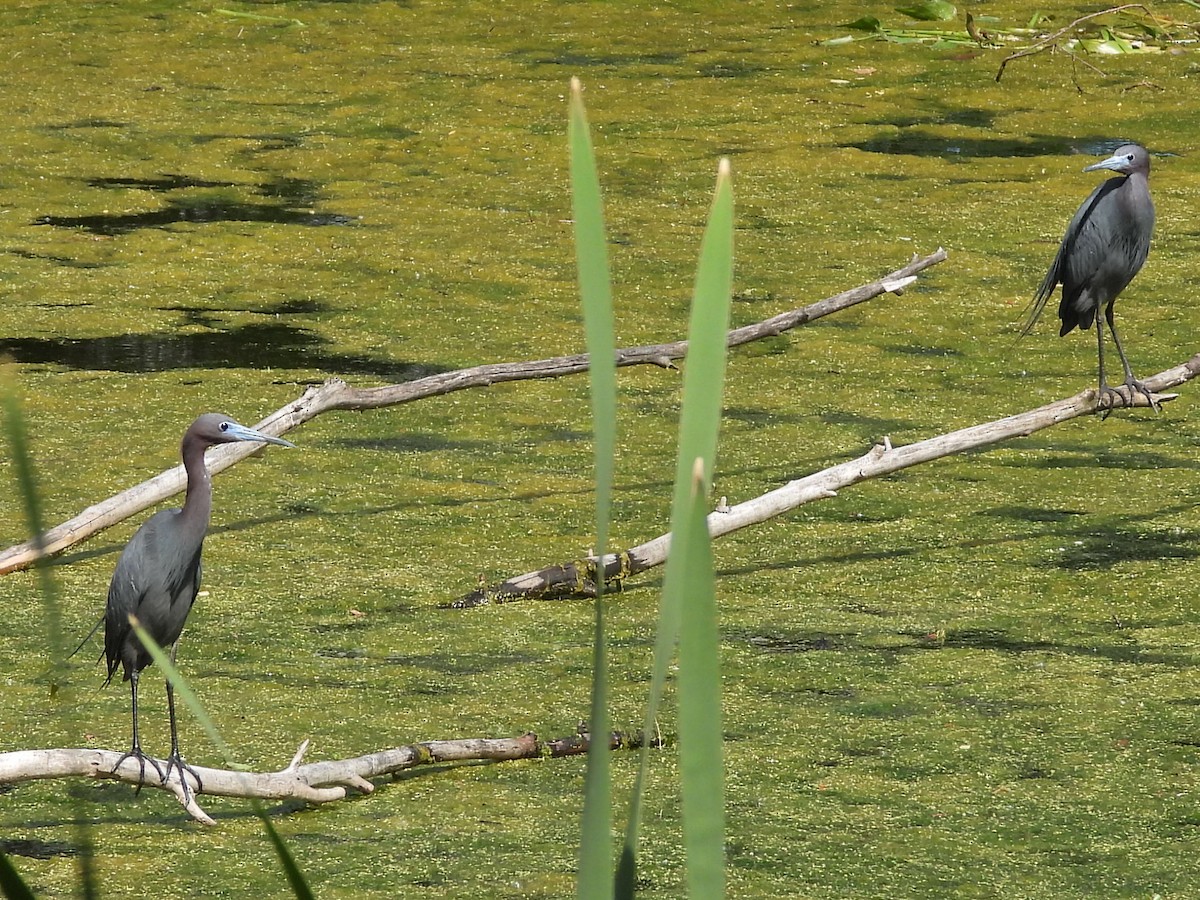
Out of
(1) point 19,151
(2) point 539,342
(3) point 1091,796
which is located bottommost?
(3) point 1091,796

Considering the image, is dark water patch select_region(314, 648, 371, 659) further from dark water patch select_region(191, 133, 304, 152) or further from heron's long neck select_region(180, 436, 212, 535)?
dark water patch select_region(191, 133, 304, 152)

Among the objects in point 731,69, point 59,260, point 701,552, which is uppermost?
point 701,552

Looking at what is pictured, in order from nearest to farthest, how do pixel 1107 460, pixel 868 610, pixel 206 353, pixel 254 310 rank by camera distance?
pixel 868 610 → pixel 1107 460 → pixel 206 353 → pixel 254 310

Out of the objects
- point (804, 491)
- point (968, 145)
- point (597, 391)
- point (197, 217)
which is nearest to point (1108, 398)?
point (804, 491)

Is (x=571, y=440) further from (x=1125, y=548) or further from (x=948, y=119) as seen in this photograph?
(x=948, y=119)

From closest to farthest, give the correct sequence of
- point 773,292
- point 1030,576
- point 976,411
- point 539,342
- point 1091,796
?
point 1091,796 < point 1030,576 < point 976,411 < point 539,342 < point 773,292

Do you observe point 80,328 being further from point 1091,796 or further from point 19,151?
point 1091,796

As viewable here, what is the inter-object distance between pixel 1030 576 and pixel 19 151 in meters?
3.59

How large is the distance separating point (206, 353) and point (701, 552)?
357 centimetres

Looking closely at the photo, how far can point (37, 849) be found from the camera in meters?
1.89

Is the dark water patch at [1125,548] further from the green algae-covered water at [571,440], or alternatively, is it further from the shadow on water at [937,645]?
the shadow on water at [937,645]

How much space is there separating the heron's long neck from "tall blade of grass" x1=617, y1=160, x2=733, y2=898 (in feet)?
5.58

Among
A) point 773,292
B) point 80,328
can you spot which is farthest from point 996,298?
point 80,328

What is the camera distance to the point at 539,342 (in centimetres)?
382
